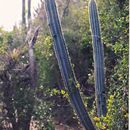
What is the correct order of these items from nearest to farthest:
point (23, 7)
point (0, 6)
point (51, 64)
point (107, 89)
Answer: point (107, 89), point (51, 64), point (23, 7), point (0, 6)

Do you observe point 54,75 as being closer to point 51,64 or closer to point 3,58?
point 51,64

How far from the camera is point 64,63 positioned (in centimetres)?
658

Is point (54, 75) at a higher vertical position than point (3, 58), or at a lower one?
lower

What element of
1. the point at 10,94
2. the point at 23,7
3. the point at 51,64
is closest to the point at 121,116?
the point at 10,94

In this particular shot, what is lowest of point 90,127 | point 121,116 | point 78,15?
point 90,127

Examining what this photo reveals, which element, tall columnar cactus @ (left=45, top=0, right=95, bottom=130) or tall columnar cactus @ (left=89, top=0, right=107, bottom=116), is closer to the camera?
tall columnar cactus @ (left=45, top=0, right=95, bottom=130)

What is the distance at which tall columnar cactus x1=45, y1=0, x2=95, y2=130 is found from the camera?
21.6 ft

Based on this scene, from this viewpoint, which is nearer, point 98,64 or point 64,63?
point 64,63

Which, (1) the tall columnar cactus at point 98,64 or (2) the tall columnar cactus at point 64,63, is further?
(1) the tall columnar cactus at point 98,64

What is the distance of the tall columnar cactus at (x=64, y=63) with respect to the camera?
6.58 m

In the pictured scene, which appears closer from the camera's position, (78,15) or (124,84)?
(124,84)

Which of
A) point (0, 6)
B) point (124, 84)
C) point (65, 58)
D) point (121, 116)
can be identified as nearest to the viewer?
point (121, 116)

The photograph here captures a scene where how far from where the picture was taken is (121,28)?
6953 mm

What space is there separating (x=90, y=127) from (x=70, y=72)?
1.03 metres
